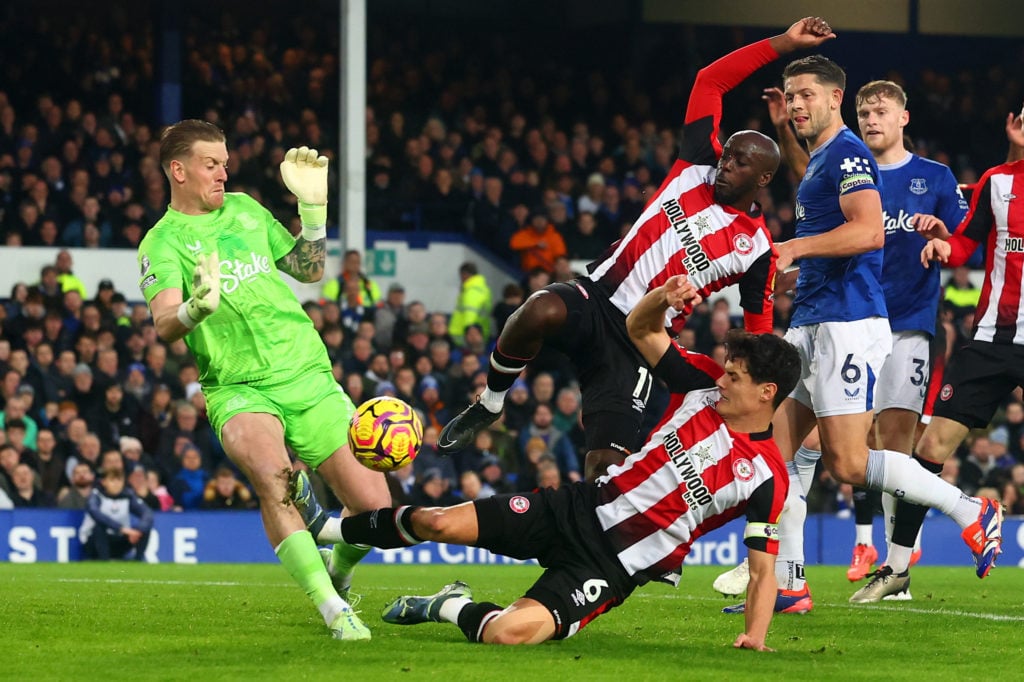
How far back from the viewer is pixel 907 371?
9.45 metres

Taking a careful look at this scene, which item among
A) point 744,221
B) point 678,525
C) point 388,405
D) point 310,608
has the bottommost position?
point 310,608

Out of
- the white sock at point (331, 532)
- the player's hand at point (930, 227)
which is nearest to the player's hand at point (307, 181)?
the white sock at point (331, 532)

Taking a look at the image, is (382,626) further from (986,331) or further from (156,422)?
(156,422)

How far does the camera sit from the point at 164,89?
22.3 metres

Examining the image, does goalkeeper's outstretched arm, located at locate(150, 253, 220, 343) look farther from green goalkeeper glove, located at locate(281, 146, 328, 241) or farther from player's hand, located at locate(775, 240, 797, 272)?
player's hand, located at locate(775, 240, 797, 272)

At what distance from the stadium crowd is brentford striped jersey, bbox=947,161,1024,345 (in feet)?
26.3

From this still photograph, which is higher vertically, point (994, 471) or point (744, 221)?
point (744, 221)

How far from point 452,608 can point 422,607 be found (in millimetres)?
308

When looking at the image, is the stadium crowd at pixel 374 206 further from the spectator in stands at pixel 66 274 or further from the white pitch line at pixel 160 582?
the white pitch line at pixel 160 582

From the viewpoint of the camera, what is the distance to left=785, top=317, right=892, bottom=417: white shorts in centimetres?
845

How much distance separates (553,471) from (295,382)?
9050 millimetres

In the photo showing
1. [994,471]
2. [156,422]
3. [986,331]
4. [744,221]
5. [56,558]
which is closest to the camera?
[744,221]

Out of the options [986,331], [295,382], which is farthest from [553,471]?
[295,382]

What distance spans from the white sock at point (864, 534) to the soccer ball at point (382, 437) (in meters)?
4.14
